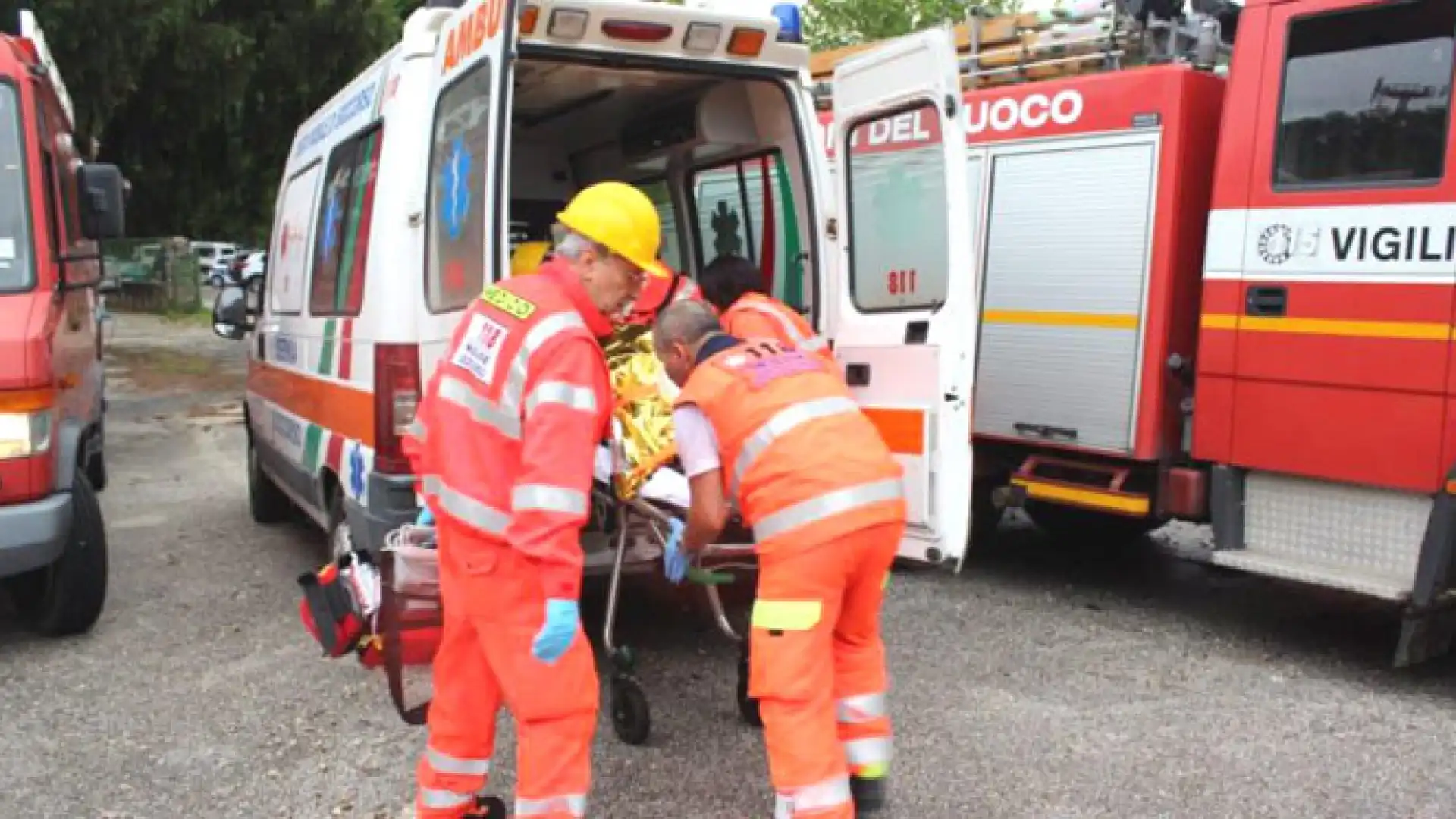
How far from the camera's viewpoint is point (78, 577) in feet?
16.4

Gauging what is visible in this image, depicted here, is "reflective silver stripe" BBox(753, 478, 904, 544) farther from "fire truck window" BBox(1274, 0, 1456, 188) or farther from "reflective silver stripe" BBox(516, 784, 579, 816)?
"fire truck window" BBox(1274, 0, 1456, 188)

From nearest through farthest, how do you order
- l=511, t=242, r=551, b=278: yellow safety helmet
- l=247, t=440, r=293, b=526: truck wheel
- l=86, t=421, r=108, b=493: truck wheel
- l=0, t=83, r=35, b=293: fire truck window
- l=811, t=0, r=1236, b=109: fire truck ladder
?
l=0, t=83, r=35, b=293: fire truck window
l=811, t=0, r=1236, b=109: fire truck ladder
l=511, t=242, r=551, b=278: yellow safety helmet
l=247, t=440, r=293, b=526: truck wheel
l=86, t=421, r=108, b=493: truck wheel

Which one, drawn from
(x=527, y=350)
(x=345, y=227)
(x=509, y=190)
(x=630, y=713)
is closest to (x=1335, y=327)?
(x=630, y=713)

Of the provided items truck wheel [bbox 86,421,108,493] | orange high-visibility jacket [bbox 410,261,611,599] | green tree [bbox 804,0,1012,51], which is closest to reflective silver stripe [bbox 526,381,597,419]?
orange high-visibility jacket [bbox 410,261,611,599]

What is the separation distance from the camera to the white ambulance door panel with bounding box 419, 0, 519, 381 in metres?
3.87

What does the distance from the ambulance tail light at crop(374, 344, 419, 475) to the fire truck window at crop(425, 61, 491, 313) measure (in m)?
0.19

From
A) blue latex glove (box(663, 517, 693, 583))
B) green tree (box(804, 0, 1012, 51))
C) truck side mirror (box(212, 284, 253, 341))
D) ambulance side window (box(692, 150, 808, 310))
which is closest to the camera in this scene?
blue latex glove (box(663, 517, 693, 583))

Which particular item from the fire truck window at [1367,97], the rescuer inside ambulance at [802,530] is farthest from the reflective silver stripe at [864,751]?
the fire truck window at [1367,97]

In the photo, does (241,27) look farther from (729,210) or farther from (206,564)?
(729,210)

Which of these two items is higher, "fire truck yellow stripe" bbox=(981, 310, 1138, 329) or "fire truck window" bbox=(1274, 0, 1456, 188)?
"fire truck window" bbox=(1274, 0, 1456, 188)

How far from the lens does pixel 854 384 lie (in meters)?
4.61

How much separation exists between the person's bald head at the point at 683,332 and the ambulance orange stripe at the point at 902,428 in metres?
1.09

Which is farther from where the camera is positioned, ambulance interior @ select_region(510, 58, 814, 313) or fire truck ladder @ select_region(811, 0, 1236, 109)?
fire truck ladder @ select_region(811, 0, 1236, 109)

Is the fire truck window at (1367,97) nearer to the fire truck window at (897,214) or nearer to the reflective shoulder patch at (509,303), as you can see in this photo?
the fire truck window at (897,214)
